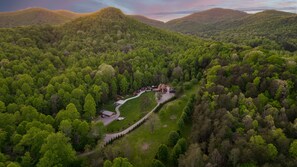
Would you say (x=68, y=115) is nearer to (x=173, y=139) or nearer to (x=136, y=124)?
(x=136, y=124)

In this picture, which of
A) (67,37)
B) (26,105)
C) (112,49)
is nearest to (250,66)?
(26,105)

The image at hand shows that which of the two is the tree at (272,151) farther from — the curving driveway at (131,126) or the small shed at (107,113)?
the small shed at (107,113)

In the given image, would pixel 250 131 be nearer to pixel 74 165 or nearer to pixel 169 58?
pixel 74 165

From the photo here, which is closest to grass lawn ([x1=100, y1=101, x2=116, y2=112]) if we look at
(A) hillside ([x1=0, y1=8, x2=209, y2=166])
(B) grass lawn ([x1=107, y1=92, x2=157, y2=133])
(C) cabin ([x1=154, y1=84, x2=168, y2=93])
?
(A) hillside ([x1=0, y1=8, x2=209, y2=166])

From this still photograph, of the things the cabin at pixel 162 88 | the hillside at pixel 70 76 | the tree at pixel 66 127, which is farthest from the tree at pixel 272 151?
the cabin at pixel 162 88

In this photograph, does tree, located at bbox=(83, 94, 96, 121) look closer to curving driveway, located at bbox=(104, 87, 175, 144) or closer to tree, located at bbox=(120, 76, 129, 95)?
curving driveway, located at bbox=(104, 87, 175, 144)

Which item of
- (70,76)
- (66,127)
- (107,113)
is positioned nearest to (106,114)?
(107,113)

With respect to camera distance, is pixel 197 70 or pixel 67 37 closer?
pixel 197 70
